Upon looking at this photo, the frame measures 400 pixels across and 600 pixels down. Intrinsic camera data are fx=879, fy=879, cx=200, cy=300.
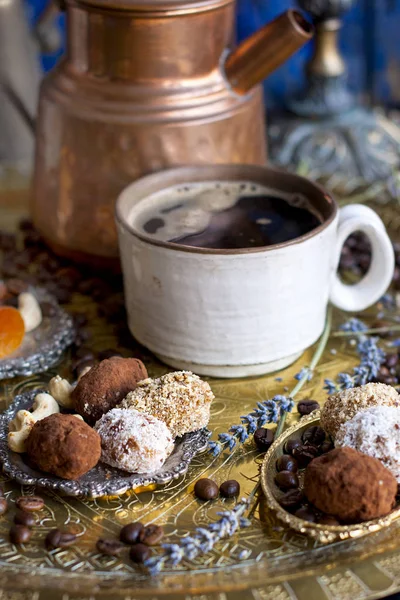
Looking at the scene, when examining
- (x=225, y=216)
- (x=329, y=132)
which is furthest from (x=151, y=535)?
(x=329, y=132)

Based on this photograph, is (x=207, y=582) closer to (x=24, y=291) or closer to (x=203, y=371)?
(x=203, y=371)

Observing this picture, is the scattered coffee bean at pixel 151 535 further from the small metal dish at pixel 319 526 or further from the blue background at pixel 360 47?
the blue background at pixel 360 47

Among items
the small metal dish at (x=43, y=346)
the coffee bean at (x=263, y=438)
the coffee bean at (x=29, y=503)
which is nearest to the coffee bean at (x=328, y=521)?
the coffee bean at (x=263, y=438)

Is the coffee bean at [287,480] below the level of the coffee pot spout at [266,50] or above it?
below

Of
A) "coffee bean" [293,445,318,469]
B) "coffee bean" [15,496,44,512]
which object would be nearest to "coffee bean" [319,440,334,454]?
"coffee bean" [293,445,318,469]

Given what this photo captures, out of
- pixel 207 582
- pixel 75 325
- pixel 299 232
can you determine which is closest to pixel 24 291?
pixel 75 325

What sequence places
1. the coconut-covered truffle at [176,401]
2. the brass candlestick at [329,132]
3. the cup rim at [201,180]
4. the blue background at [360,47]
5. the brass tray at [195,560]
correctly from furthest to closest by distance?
the blue background at [360,47]
the brass candlestick at [329,132]
the cup rim at [201,180]
the coconut-covered truffle at [176,401]
the brass tray at [195,560]

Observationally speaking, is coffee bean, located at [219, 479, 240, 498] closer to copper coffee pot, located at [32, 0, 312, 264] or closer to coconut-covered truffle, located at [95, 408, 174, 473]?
coconut-covered truffle, located at [95, 408, 174, 473]
